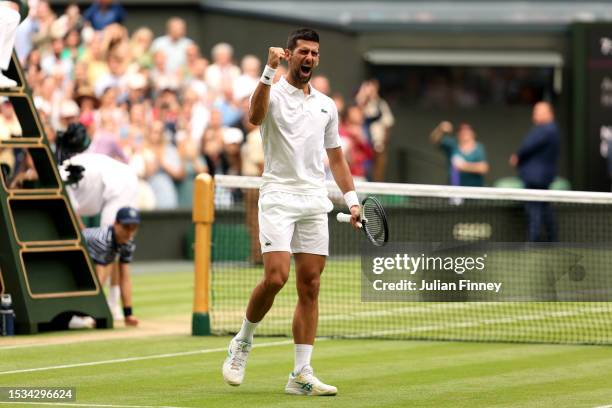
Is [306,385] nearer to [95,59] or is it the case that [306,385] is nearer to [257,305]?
[257,305]

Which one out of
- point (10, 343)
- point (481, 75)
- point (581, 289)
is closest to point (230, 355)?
point (10, 343)

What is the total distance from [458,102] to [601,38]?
4.21 meters

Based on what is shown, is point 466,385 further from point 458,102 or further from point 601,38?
point 458,102

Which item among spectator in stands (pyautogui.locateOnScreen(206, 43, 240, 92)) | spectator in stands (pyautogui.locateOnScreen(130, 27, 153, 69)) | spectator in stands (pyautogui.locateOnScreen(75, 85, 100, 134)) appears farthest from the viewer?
spectator in stands (pyautogui.locateOnScreen(206, 43, 240, 92))

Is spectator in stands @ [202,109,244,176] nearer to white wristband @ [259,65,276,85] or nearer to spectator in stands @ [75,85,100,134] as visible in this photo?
spectator in stands @ [75,85,100,134]

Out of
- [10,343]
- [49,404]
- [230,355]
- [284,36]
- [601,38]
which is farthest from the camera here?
[284,36]

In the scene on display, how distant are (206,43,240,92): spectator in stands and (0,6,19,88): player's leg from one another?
37.0 feet

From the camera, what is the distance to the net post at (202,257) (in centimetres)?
1415

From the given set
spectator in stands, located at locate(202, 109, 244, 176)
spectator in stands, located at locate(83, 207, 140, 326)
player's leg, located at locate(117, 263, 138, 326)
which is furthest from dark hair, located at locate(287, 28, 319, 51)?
spectator in stands, located at locate(202, 109, 244, 176)

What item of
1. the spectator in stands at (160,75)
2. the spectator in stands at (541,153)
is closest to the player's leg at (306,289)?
the spectator in stands at (541,153)

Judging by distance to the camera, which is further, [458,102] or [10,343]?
[458,102]

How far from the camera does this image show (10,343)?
44.1ft

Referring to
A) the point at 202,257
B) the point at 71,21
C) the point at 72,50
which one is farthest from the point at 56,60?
the point at 202,257

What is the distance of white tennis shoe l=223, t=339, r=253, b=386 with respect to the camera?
10625 mm
